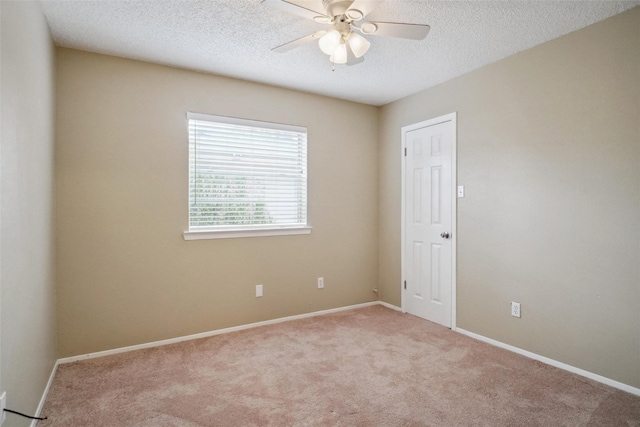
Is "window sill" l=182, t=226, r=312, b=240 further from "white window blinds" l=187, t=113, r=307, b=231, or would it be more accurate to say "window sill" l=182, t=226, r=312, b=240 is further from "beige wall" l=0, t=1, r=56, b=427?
"beige wall" l=0, t=1, r=56, b=427

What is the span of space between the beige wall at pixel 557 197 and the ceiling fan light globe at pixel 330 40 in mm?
1776

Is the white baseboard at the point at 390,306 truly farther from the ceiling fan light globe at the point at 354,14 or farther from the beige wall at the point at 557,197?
the ceiling fan light globe at the point at 354,14

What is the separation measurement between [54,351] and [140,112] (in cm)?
202

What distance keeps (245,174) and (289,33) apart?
1454 millimetres

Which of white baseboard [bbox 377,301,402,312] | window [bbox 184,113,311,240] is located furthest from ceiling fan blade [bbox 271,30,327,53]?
white baseboard [bbox 377,301,402,312]

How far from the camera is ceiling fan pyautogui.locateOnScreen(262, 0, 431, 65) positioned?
1.87m

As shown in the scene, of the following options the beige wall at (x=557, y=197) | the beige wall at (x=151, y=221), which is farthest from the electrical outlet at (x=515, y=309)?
the beige wall at (x=151, y=221)

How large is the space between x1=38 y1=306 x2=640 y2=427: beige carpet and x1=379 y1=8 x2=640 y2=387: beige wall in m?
0.29

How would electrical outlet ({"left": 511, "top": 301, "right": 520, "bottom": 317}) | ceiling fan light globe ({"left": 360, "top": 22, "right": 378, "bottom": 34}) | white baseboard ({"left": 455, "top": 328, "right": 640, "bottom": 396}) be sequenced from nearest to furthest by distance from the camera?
ceiling fan light globe ({"left": 360, "top": 22, "right": 378, "bottom": 34}), white baseboard ({"left": 455, "top": 328, "right": 640, "bottom": 396}), electrical outlet ({"left": 511, "top": 301, "right": 520, "bottom": 317})

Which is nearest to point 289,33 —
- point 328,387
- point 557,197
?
point 557,197

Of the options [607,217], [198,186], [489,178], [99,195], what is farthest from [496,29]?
[99,195]

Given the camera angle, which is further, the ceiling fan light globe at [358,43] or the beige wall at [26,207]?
the ceiling fan light globe at [358,43]

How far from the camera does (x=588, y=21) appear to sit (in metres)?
2.43

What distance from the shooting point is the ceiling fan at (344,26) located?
6.15 feet
